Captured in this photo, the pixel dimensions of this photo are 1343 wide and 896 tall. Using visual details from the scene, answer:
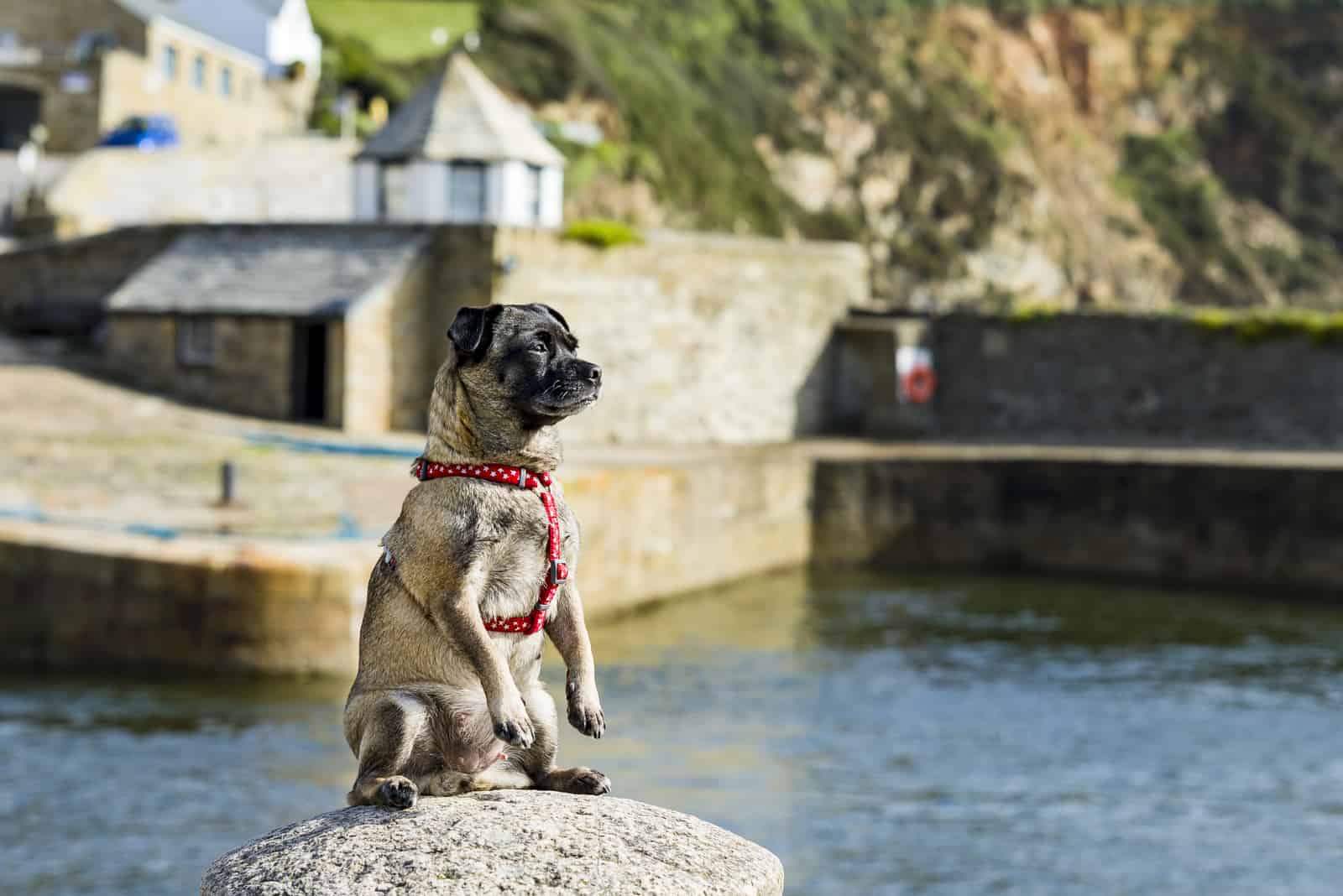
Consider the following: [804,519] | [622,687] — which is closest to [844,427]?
Answer: [804,519]

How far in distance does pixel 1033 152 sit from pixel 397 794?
335 feet

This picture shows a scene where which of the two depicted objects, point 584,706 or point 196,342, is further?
point 196,342

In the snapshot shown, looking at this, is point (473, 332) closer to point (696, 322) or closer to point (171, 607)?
point (171, 607)

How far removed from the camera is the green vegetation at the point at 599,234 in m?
31.2

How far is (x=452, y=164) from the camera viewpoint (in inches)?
1286

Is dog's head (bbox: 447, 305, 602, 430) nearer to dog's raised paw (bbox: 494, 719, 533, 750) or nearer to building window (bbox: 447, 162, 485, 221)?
dog's raised paw (bbox: 494, 719, 533, 750)

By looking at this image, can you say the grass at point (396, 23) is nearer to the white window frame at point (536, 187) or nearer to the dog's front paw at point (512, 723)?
the white window frame at point (536, 187)

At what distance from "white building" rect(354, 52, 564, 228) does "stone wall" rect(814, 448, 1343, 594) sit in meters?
7.25

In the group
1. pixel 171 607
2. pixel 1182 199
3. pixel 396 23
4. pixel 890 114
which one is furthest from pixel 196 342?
pixel 1182 199

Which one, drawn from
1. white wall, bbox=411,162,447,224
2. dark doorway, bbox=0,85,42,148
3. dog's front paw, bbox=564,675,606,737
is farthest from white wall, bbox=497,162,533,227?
dog's front paw, bbox=564,675,606,737

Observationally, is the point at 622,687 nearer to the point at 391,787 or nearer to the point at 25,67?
the point at 391,787

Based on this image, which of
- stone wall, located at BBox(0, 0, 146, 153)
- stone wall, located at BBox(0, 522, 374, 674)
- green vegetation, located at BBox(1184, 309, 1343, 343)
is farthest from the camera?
stone wall, located at BBox(0, 0, 146, 153)

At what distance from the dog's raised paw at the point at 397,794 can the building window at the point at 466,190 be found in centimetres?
2765

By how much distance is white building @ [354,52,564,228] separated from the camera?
32.6 metres
